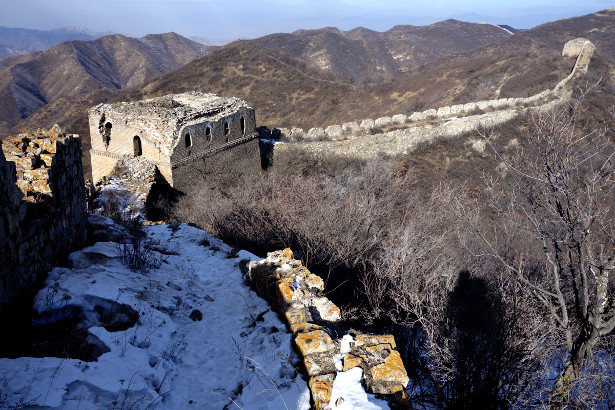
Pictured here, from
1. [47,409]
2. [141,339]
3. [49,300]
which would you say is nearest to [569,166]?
[141,339]

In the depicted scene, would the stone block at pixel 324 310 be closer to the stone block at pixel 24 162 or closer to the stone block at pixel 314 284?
the stone block at pixel 314 284

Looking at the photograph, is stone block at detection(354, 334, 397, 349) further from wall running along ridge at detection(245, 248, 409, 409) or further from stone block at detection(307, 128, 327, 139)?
stone block at detection(307, 128, 327, 139)

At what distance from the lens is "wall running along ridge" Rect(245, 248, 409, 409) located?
3.95 m

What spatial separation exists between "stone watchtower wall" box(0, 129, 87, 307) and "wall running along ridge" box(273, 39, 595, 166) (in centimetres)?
1513

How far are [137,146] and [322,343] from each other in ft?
45.3

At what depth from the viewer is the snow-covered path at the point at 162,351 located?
3.46 m

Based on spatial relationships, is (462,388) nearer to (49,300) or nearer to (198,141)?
(49,300)

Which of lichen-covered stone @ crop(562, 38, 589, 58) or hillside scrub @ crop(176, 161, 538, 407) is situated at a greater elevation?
lichen-covered stone @ crop(562, 38, 589, 58)

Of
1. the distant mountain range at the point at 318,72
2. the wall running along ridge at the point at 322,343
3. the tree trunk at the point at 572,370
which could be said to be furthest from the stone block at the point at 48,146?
the distant mountain range at the point at 318,72

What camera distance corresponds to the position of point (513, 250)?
12.3 metres

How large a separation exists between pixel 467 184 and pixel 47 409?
1933 cm

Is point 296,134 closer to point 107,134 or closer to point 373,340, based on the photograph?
point 107,134

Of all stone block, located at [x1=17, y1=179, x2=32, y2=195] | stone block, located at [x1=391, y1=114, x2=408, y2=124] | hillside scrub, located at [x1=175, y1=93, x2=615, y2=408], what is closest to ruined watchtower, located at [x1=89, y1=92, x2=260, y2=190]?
hillside scrub, located at [x1=175, y1=93, x2=615, y2=408]

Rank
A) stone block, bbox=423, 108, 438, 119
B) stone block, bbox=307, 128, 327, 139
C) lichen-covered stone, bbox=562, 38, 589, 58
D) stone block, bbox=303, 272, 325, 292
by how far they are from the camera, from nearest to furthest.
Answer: stone block, bbox=303, 272, 325, 292 < stone block, bbox=307, 128, 327, 139 < stone block, bbox=423, 108, 438, 119 < lichen-covered stone, bbox=562, 38, 589, 58
